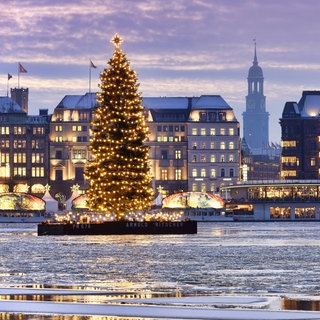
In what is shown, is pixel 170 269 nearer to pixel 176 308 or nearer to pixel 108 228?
pixel 176 308

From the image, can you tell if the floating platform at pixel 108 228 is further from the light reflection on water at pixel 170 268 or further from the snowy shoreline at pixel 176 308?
the snowy shoreline at pixel 176 308

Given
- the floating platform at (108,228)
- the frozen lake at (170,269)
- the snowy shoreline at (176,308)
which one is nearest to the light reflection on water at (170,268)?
the frozen lake at (170,269)

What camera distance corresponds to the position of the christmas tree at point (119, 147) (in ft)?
335

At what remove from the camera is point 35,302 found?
32875 millimetres

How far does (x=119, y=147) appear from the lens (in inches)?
4045

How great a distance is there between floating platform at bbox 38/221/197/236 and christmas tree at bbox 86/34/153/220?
1.61 m

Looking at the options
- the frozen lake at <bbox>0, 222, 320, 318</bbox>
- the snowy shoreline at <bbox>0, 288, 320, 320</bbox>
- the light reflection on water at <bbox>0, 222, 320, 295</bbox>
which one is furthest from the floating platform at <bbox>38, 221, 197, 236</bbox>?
the snowy shoreline at <bbox>0, 288, 320, 320</bbox>

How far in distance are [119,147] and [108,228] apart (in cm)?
657

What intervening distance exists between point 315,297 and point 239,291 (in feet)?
9.84

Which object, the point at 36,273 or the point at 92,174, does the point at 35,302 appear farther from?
the point at 92,174

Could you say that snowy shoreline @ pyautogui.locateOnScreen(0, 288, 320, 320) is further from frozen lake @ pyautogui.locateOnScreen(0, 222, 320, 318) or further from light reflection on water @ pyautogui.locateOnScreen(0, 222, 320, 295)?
light reflection on water @ pyautogui.locateOnScreen(0, 222, 320, 295)

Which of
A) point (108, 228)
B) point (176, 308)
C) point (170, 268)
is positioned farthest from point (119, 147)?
point (176, 308)

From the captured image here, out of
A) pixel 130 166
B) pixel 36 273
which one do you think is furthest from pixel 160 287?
pixel 130 166

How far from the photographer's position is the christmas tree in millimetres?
102062
